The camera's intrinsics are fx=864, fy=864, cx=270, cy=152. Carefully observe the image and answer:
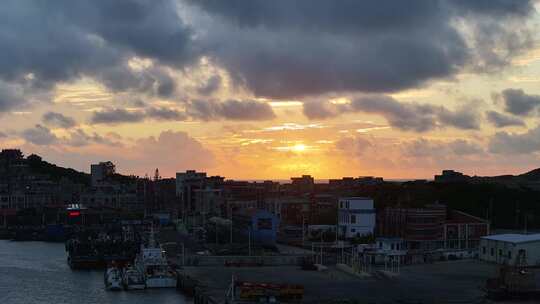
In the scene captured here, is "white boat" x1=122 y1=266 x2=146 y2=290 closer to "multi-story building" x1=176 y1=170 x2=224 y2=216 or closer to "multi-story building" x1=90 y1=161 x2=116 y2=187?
"multi-story building" x1=176 y1=170 x2=224 y2=216

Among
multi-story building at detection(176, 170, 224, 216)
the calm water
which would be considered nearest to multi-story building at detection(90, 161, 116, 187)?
multi-story building at detection(176, 170, 224, 216)

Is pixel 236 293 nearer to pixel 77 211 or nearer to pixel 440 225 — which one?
pixel 440 225

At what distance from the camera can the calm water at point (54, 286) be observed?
2035 inches

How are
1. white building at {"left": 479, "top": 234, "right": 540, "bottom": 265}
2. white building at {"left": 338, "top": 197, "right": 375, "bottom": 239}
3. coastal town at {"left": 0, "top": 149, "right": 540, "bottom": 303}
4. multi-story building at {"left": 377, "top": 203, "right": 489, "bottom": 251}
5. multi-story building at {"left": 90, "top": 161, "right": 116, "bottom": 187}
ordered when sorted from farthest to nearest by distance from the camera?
1. multi-story building at {"left": 90, "top": 161, "right": 116, "bottom": 187}
2. white building at {"left": 338, "top": 197, "right": 375, "bottom": 239}
3. multi-story building at {"left": 377, "top": 203, "right": 489, "bottom": 251}
4. white building at {"left": 479, "top": 234, "right": 540, "bottom": 265}
5. coastal town at {"left": 0, "top": 149, "right": 540, "bottom": 303}

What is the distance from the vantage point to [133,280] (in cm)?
5659

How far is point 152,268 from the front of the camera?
59750 millimetres

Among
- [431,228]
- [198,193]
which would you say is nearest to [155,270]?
[431,228]

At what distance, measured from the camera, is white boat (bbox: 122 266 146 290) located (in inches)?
2205

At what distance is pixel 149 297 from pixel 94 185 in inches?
4357

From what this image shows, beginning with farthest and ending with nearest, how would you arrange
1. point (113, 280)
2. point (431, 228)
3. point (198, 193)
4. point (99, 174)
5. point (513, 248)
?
point (99, 174), point (198, 193), point (431, 228), point (513, 248), point (113, 280)

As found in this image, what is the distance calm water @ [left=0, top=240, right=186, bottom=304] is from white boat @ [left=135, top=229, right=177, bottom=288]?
1290 millimetres

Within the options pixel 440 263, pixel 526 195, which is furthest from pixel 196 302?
pixel 526 195

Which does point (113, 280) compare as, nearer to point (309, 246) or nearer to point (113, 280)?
point (113, 280)

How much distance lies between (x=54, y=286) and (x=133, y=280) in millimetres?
6131
